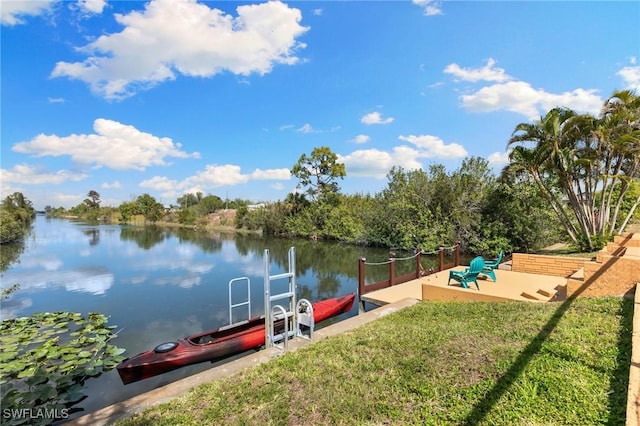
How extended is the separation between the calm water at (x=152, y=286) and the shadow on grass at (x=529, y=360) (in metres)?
4.71

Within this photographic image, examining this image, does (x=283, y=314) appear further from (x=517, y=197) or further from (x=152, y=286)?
(x=517, y=197)

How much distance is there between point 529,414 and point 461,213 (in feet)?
51.4

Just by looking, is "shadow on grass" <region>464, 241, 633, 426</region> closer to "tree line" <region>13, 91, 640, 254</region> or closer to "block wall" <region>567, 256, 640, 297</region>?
"block wall" <region>567, 256, 640, 297</region>

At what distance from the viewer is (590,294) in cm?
480

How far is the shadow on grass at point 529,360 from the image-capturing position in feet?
7.48

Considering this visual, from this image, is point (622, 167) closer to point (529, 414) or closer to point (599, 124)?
point (599, 124)

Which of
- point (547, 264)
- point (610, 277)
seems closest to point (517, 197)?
point (547, 264)

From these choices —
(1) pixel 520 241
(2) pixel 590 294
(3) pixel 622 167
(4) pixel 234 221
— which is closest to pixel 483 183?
(1) pixel 520 241

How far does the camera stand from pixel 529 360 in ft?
9.93

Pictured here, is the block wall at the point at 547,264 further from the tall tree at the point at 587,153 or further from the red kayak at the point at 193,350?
the red kayak at the point at 193,350

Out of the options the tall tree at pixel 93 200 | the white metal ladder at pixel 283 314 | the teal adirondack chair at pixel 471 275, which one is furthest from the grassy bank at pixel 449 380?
the tall tree at pixel 93 200

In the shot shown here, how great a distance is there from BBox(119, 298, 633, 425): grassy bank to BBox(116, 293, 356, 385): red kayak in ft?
6.70

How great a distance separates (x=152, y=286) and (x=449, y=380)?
11.6 metres

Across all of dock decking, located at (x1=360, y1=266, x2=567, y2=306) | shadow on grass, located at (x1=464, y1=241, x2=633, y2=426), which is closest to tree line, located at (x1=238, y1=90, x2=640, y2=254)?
dock decking, located at (x1=360, y1=266, x2=567, y2=306)
